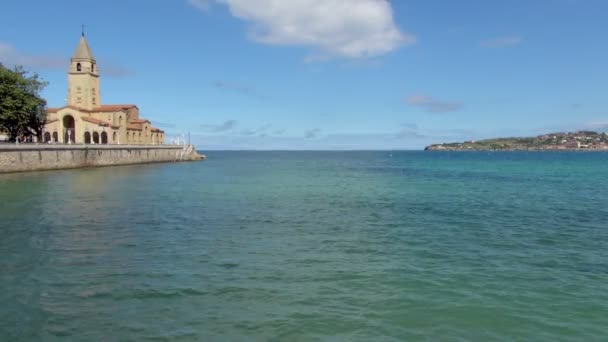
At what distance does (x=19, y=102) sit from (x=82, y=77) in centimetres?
2995

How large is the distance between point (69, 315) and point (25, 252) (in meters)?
6.24

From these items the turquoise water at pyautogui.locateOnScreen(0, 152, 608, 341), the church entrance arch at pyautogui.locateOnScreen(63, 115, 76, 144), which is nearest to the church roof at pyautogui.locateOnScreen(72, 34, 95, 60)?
the church entrance arch at pyautogui.locateOnScreen(63, 115, 76, 144)

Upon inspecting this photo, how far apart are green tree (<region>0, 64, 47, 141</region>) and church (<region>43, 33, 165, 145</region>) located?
12.2 m

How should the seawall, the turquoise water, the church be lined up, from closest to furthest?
1. the turquoise water
2. the seawall
3. the church

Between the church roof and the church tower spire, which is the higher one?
the church roof

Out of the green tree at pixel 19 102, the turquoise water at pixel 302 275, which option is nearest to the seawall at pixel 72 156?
the green tree at pixel 19 102

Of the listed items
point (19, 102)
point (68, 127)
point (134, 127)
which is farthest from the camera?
point (134, 127)

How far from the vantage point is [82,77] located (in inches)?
3177

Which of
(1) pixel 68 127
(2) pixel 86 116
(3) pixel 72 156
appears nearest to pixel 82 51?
(2) pixel 86 116

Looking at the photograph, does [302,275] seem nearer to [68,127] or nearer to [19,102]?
[19,102]

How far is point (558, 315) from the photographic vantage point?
8.70 meters

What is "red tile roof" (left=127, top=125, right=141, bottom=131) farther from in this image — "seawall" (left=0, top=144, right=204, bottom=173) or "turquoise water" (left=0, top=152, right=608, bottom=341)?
"turquoise water" (left=0, top=152, right=608, bottom=341)

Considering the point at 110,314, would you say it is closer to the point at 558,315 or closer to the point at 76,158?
the point at 558,315

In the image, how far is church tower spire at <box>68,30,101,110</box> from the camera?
265ft
